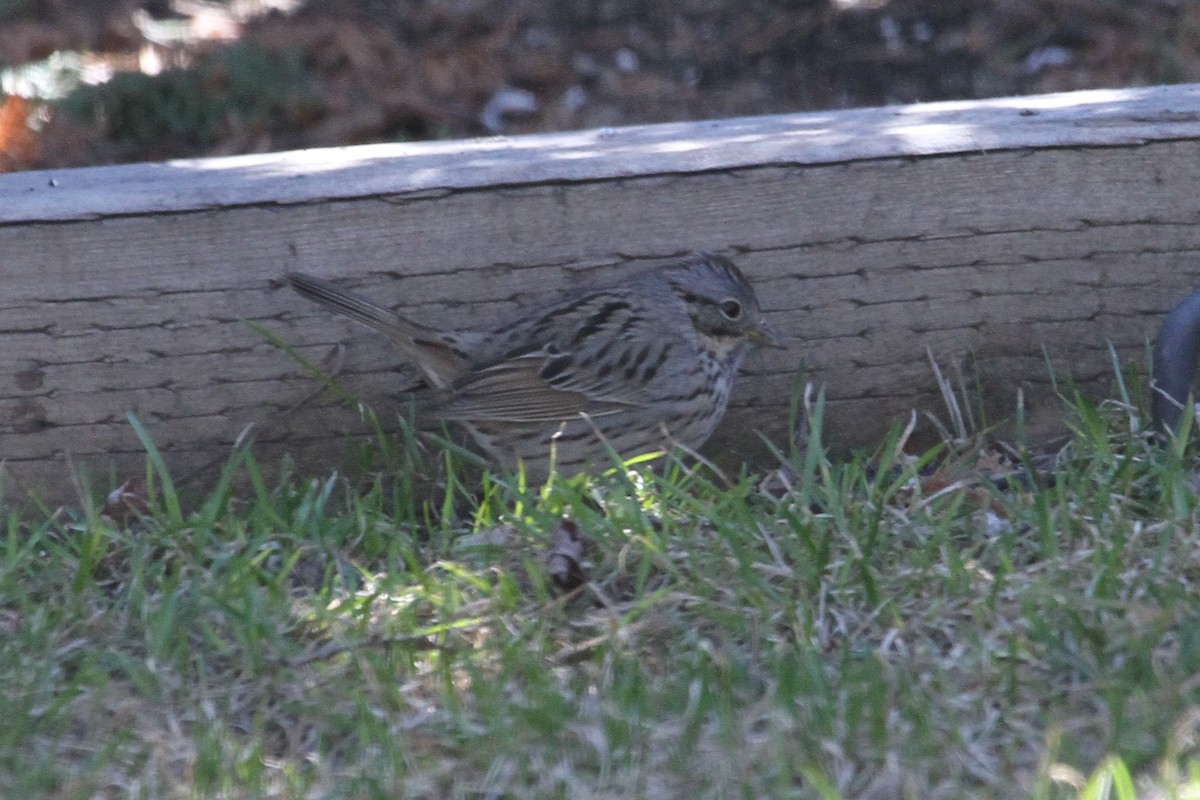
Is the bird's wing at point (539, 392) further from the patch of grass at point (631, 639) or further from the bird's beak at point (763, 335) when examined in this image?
the bird's beak at point (763, 335)

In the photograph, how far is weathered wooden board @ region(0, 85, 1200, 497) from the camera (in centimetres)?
467

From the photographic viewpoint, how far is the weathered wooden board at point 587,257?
4672 millimetres

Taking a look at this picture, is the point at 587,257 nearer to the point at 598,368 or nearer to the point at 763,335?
the point at 598,368

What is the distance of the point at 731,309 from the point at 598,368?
435 millimetres

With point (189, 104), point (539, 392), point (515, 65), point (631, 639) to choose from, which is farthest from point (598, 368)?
point (515, 65)

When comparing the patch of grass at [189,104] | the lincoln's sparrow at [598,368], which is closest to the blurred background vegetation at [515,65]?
the patch of grass at [189,104]

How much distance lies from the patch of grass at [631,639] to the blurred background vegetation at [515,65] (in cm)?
371

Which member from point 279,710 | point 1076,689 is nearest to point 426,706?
point 279,710

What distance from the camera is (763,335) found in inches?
189

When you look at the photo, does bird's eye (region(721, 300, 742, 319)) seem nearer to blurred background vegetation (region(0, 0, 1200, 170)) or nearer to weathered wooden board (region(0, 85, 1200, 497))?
weathered wooden board (region(0, 85, 1200, 497))

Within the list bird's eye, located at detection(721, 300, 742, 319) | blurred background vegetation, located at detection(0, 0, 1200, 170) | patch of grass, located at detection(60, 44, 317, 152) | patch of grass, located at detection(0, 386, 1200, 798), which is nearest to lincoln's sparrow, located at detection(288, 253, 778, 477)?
bird's eye, located at detection(721, 300, 742, 319)

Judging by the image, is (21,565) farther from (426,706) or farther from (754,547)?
(754,547)

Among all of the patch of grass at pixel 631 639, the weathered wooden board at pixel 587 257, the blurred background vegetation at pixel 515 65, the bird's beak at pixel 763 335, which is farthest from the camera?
the blurred background vegetation at pixel 515 65

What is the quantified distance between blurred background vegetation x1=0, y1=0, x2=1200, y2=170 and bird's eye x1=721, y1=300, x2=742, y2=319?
329cm
